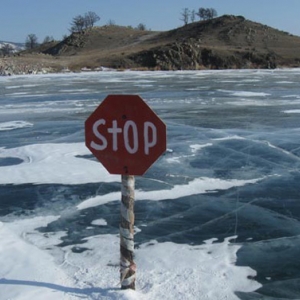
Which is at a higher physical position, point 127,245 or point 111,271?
point 127,245

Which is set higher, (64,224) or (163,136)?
(163,136)

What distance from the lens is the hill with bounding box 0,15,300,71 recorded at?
226ft

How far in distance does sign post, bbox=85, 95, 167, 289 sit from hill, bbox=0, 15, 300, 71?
55763 millimetres

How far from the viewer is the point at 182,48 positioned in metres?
71.3

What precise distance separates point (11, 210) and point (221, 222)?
260 cm

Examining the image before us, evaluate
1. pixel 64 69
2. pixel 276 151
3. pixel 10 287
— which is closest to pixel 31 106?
pixel 276 151

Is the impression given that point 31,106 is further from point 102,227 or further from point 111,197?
point 102,227

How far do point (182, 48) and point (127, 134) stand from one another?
228ft

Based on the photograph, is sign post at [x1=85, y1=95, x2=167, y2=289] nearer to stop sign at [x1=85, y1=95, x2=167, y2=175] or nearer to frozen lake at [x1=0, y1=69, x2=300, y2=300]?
stop sign at [x1=85, y1=95, x2=167, y2=175]

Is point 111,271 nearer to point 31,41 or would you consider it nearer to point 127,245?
point 127,245

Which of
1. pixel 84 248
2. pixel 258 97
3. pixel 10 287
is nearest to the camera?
pixel 10 287

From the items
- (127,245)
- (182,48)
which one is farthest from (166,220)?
(182,48)

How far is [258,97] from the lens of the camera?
20.5 metres

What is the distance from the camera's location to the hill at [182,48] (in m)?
68.9
